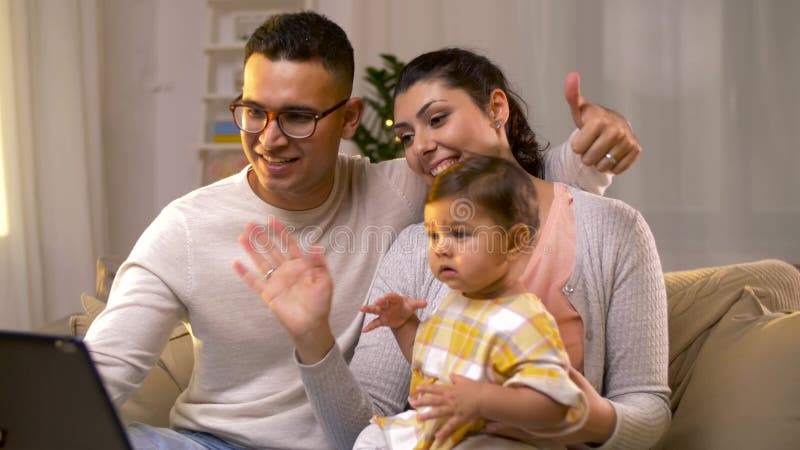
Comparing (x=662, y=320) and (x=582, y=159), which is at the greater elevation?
(x=582, y=159)

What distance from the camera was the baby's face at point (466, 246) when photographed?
128 cm

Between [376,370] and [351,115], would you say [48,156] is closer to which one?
[351,115]

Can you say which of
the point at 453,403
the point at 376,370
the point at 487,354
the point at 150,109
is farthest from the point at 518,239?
the point at 150,109

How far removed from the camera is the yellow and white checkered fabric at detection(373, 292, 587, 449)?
1.20 metres

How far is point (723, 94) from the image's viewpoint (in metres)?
3.96

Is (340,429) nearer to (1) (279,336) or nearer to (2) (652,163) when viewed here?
(1) (279,336)

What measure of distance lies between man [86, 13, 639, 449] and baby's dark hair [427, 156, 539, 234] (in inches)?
10.8

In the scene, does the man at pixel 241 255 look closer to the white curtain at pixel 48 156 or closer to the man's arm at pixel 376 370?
the man's arm at pixel 376 370

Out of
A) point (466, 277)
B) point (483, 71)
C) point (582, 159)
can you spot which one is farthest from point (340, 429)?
point (483, 71)

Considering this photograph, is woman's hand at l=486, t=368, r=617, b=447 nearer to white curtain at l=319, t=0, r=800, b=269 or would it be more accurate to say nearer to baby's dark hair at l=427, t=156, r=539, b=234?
baby's dark hair at l=427, t=156, r=539, b=234

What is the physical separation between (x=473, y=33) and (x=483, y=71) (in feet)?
8.46

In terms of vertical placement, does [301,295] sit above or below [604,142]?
below

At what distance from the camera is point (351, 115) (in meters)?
1.83

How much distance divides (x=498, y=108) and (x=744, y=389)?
0.74 m
